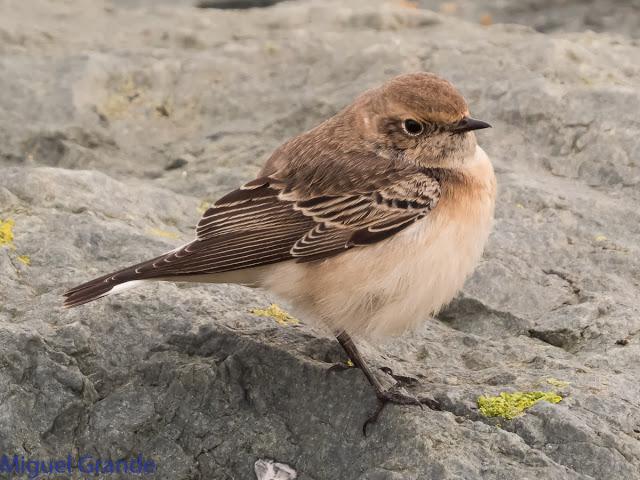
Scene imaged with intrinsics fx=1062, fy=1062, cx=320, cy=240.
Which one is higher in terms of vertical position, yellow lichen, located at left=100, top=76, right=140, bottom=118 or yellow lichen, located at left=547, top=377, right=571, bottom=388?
yellow lichen, located at left=100, top=76, right=140, bottom=118

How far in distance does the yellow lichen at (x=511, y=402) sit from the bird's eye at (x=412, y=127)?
165 cm

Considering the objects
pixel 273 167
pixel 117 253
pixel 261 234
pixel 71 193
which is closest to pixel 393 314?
pixel 261 234

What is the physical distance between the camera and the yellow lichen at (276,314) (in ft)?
21.1

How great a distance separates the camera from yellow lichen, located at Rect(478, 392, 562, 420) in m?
Answer: 5.45

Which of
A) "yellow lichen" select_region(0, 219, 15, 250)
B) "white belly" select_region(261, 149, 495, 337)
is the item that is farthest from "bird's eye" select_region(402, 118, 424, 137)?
"yellow lichen" select_region(0, 219, 15, 250)

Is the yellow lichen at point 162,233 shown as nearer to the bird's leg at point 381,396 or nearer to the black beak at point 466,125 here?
the bird's leg at point 381,396

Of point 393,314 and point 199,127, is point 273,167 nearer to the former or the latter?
point 393,314

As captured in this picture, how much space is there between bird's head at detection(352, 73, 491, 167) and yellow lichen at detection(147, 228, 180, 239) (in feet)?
5.11

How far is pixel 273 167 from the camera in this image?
252 inches

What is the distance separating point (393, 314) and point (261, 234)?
2.89 feet

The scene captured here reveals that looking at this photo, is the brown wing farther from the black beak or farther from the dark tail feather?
the black beak

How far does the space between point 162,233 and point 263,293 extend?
2.88ft

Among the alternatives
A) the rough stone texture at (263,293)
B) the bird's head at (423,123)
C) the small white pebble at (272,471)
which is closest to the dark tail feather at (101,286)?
the rough stone texture at (263,293)

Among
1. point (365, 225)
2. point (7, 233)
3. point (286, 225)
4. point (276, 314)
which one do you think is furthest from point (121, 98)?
point (365, 225)
